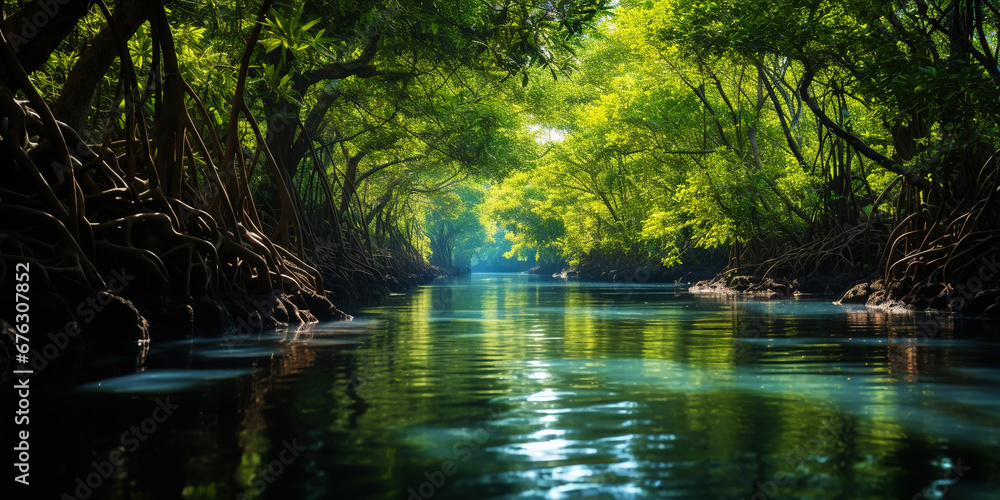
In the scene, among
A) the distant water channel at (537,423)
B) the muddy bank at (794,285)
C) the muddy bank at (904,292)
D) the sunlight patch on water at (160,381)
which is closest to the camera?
the distant water channel at (537,423)

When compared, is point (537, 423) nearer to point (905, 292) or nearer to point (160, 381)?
point (160, 381)

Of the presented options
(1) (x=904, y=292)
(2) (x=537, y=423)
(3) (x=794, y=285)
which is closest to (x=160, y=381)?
(2) (x=537, y=423)

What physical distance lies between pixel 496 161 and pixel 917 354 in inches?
718

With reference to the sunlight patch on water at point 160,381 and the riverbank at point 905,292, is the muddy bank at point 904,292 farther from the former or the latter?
the sunlight patch on water at point 160,381

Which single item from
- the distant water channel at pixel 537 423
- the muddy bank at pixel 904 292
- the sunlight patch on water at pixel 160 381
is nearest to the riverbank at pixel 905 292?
the muddy bank at pixel 904 292

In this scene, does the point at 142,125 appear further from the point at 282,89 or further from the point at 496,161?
the point at 496,161

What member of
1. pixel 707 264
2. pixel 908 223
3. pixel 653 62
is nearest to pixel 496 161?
pixel 653 62

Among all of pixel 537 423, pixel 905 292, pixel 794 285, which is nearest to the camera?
pixel 537 423

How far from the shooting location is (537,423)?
3441 millimetres

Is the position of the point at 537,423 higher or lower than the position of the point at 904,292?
lower

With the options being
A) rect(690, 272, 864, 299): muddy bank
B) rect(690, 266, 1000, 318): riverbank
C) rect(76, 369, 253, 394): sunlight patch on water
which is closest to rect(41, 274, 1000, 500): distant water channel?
rect(76, 369, 253, 394): sunlight patch on water

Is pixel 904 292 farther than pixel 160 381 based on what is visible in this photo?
Yes

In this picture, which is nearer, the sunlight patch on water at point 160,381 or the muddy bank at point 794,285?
the sunlight patch on water at point 160,381

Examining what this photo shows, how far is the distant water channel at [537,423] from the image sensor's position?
2.51 metres
